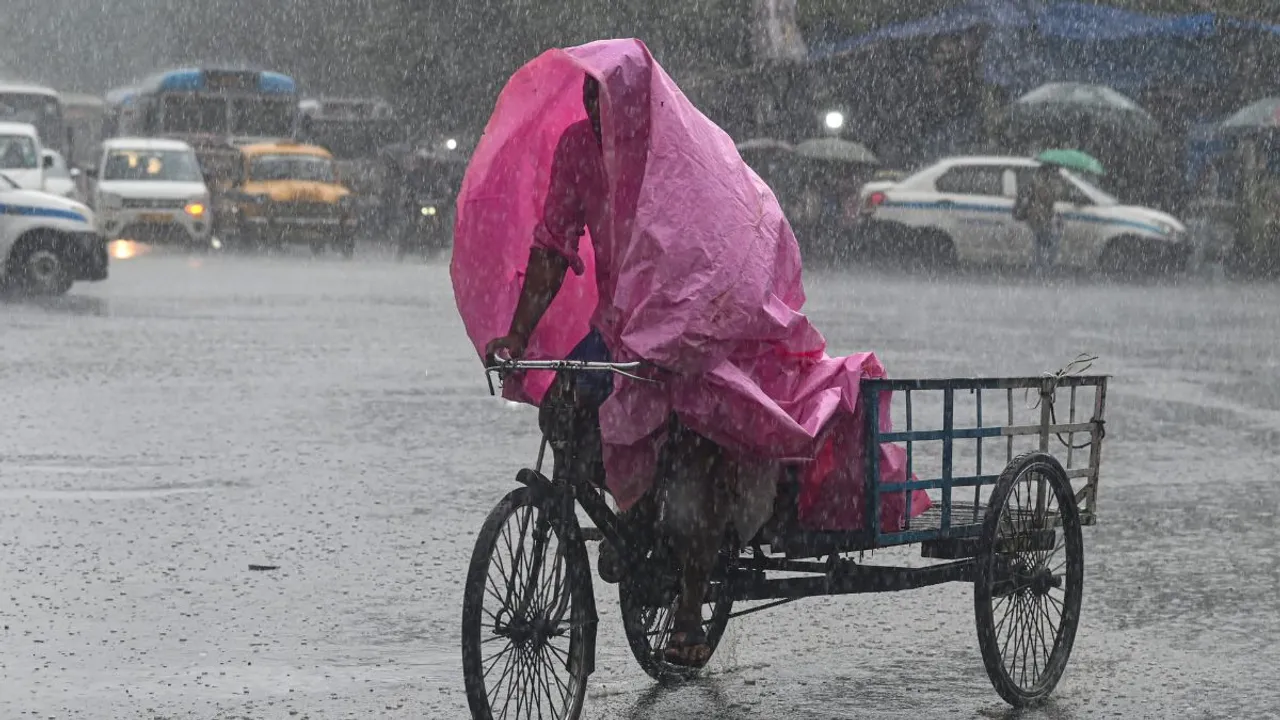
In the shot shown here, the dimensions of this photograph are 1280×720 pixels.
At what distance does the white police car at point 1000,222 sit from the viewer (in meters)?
27.0

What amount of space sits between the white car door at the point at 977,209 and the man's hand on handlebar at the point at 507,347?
75.5 feet

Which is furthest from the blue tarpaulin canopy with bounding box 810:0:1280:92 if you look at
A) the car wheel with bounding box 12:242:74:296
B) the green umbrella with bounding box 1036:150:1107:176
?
the car wheel with bounding box 12:242:74:296

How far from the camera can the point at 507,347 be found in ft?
16.0

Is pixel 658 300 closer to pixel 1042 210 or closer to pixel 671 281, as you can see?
pixel 671 281

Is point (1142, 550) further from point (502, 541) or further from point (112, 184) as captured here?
point (112, 184)

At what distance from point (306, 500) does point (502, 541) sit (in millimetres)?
3987

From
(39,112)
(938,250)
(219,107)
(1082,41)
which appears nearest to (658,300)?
(938,250)

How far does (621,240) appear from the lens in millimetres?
4816

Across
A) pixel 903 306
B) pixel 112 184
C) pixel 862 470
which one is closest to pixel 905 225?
pixel 903 306

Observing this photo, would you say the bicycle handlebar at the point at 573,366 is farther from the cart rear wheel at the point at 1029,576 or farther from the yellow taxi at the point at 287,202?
the yellow taxi at the point at 287,202

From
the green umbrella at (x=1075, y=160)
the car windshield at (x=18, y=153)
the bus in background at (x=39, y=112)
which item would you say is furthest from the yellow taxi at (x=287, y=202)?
the green umbrella at (x=1075, y=160)

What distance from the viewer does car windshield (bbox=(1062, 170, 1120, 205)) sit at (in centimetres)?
2692

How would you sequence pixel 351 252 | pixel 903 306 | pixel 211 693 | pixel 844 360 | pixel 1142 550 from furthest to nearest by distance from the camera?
pixel 351 252 < pixel 903 306 < pixel 1142 550 < pixel 211 693 < pixel 844 360

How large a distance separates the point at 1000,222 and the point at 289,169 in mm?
11725
